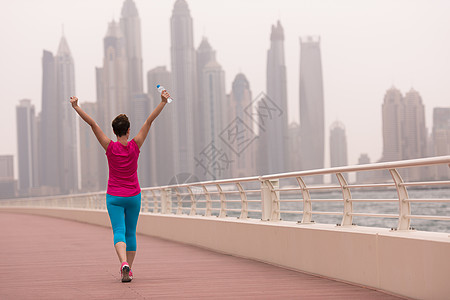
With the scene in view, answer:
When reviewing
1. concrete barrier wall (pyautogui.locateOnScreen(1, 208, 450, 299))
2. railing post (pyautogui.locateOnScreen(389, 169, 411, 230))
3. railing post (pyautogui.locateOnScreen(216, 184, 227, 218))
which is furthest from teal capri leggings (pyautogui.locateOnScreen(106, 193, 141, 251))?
railing post (pyautogui.locateOnScreen(216, 184, 227, 218))

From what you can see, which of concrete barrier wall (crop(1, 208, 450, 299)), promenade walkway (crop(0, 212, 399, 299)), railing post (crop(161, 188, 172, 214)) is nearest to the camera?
concrete barrier wall (crop(1, 208, 450, 299))

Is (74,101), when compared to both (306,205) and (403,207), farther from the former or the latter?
(403,207)

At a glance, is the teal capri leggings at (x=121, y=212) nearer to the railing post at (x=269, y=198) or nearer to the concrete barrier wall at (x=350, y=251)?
the concrete barrier wall at (x=350, y=251)

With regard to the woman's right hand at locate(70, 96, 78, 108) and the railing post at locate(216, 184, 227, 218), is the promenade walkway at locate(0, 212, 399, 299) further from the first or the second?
the woman's right hand at locate(70, 96, 78, 108)

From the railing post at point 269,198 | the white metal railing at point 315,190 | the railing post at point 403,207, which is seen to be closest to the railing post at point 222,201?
the white metal railing at point 315,190

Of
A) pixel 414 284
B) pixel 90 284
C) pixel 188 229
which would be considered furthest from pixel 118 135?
pixel 188 229

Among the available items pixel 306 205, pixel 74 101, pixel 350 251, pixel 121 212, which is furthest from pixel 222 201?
pixel 350 251

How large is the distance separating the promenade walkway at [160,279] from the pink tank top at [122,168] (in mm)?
1033

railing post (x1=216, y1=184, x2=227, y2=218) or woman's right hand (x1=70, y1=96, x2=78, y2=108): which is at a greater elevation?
woman's right hand (x1=70, y1=96, x2=78, y2=108)

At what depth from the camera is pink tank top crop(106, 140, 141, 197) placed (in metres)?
8.36

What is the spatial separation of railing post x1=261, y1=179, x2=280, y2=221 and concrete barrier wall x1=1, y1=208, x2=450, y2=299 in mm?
194

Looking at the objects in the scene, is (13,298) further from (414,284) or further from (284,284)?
(414,284)

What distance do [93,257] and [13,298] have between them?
5.19m

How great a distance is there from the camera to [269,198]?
37.4 feet
